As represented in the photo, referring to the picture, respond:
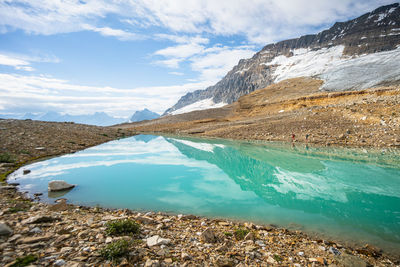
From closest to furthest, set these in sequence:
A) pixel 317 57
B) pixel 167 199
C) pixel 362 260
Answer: pixel 362 260 < pixel 167 199 < pixel 317 57

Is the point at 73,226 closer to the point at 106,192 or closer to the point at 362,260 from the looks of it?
the point at 106,192

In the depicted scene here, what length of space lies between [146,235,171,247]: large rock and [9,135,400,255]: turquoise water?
323 centimetres

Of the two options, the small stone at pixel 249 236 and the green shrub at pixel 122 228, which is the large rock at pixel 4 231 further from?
the small stone at pixel 249 236

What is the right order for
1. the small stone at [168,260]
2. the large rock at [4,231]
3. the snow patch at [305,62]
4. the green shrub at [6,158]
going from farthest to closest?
the snow patch at [305,62]
the green shrub at [6,158]
the large rock at [4,231]
the small stone at [168,260]

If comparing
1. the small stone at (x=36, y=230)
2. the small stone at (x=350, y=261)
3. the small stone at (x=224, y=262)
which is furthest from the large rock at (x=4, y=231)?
the small stone at (x=350, y=261)

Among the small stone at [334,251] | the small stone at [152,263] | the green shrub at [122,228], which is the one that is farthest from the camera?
the small stone at [334,251]

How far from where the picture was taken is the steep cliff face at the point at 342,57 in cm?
5494

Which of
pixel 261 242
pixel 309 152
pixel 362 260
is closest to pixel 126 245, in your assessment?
pixel 261 242

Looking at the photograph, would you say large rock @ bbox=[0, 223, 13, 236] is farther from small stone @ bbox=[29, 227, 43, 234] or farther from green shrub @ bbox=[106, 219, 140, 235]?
green shrub @ bbox=[106, 219, 140, 235]

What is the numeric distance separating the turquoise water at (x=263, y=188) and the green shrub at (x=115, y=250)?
13.3 ft

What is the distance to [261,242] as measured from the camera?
A: 511 cm

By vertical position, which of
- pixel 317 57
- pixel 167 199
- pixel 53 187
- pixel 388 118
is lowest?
pixel 167 199

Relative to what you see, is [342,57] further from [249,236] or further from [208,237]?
[208,237]

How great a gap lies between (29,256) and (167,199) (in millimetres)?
5934
